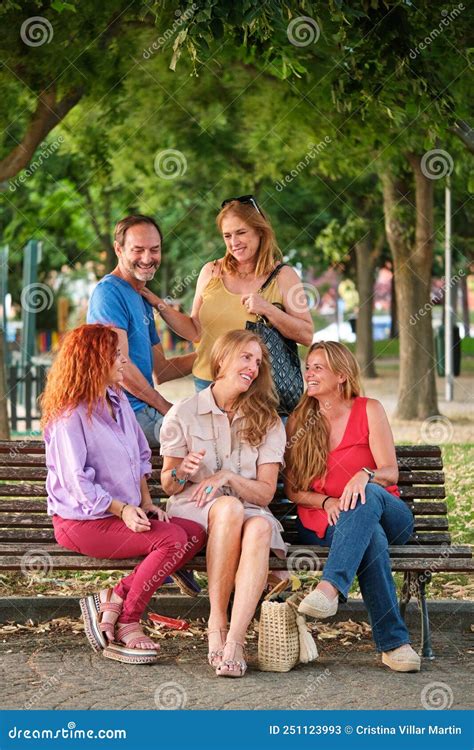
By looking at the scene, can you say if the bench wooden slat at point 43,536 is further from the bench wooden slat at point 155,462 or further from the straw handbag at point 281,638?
the straw handbag at point 281,638

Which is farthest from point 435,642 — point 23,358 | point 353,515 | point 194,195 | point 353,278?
point 353,278

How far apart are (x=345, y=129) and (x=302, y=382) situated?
6.78 m

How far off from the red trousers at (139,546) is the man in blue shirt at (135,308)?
716 millimetres

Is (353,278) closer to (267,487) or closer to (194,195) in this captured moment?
(194,195)

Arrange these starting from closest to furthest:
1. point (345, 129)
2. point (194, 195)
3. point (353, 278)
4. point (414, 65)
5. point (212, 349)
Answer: point (212, 349), point (414, 65), point (345, 129), point (194, 195), point (353, 278)

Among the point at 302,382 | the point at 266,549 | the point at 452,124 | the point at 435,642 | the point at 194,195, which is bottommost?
the point at 435,642

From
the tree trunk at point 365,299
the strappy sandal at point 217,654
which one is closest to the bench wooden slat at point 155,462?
the strappy sandal at point 217,654

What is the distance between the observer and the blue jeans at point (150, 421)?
6.40m

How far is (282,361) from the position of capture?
629 centimetres

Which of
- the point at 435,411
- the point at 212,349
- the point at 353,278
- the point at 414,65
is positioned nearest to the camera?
the point at 212,349

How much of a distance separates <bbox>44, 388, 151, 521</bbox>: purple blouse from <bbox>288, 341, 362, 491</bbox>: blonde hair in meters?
0.74

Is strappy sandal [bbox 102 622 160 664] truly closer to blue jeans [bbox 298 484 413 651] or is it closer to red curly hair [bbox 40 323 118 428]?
blue jeans [bbox 298 484 413 651]

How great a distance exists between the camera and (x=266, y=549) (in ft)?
18.5

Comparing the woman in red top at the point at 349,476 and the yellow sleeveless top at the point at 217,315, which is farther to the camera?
the yellow sleeveless top at the point at 217,315
